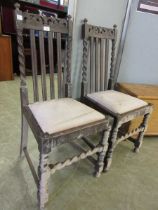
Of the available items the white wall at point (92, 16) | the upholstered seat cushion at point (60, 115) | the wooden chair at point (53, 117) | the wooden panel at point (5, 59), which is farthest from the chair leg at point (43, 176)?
the wooden panel at point (5, 59)

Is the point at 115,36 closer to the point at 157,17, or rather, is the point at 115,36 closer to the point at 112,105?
the point at 157,17

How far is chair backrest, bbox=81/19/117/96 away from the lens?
4.70 feet

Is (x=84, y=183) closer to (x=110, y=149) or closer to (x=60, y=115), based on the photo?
(x=110, y=149)

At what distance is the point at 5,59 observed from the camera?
121 inches

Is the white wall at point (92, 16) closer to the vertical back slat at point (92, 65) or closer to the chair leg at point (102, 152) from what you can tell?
the vertical back slat at point (92, 65)

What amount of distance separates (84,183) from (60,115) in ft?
1.89

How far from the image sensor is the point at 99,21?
1.53 meters

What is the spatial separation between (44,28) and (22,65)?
30cm

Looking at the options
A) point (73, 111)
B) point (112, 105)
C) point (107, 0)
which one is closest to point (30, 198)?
point (73, 111)

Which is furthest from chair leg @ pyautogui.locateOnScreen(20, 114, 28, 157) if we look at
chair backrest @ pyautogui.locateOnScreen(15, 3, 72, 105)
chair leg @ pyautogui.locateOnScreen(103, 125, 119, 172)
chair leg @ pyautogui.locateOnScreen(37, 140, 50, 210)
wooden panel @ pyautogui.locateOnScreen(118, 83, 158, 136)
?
wooden panel @ pyautogui.locateOnScreen(118, 83, 158, 136)

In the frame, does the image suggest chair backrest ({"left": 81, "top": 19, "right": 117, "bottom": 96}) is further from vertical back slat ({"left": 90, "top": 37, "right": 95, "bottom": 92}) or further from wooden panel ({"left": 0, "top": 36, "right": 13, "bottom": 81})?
wooden panel ({"left": 0, "top": 36, "right": 13, "bottom": 81})

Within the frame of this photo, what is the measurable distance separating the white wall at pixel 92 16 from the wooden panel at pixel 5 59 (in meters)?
1.92

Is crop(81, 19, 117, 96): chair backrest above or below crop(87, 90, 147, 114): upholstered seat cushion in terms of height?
above

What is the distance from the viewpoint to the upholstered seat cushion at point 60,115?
1.00m
